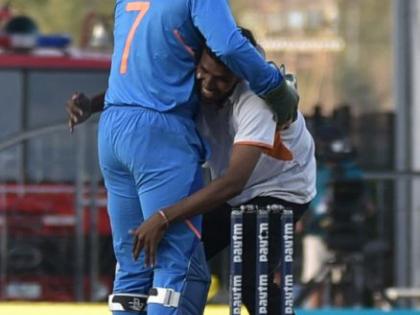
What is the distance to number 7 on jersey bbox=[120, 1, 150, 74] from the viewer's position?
19.0 feet

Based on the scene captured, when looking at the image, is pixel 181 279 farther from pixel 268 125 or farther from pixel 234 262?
pixel 268 125

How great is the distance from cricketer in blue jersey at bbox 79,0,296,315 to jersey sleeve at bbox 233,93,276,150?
90 mm

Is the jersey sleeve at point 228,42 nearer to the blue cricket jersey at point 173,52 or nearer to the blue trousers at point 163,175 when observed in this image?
the blue cricket jersey at point 173,52

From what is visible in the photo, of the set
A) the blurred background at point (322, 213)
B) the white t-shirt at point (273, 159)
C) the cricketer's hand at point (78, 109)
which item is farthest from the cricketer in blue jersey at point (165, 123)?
the blurred background at point (322, 213)

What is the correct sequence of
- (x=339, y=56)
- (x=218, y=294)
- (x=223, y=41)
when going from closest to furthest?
(x=223, y=41), (x=218, y=294), (x=339, y=56)

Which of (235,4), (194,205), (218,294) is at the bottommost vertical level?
(218,294)

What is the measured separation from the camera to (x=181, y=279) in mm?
5730

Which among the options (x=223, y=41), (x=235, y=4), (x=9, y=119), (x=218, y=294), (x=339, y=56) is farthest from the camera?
(x=339, y=56)

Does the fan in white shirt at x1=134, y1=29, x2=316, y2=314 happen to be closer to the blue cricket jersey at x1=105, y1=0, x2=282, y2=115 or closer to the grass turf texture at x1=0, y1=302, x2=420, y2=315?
the blue cricket jersey at x1=105, y1=0, x2=282, y2=115

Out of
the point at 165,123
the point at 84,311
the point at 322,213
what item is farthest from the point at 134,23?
the point at 322,213

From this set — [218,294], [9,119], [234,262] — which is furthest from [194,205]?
[9,119]

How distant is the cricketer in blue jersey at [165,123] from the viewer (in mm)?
5699

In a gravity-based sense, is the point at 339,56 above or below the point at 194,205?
above

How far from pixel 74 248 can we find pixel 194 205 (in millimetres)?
4584
